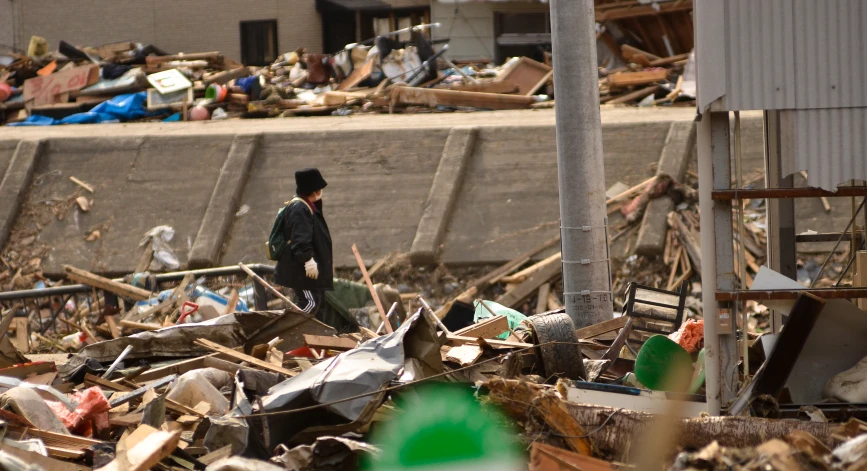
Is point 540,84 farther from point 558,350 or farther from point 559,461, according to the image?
point 559,461

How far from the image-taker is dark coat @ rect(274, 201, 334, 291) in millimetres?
9789

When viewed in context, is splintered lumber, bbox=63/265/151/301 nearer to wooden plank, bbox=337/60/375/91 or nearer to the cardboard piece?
the cardboard piece

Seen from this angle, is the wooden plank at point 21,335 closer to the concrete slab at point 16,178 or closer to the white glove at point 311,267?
the white glove at point 311,267

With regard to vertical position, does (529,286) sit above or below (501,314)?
below

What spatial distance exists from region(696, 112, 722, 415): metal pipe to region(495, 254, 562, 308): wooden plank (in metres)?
7.51

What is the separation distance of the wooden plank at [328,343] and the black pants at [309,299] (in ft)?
8.06

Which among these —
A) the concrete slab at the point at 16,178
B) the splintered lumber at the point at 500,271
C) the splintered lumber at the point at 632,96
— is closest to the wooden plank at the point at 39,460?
the splintered lumber at the point at 500,271

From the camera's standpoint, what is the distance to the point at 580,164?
836cm

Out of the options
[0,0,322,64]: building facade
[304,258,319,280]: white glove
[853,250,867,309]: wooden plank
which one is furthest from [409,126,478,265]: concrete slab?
[0,0,322,64]: building facade

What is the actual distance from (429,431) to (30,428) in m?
2.37

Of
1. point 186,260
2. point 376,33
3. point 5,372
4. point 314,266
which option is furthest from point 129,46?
point 5,372

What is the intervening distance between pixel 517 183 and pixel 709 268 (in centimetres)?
964

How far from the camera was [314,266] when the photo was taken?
9.84 meters

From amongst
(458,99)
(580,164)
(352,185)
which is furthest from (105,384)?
(458,99)
